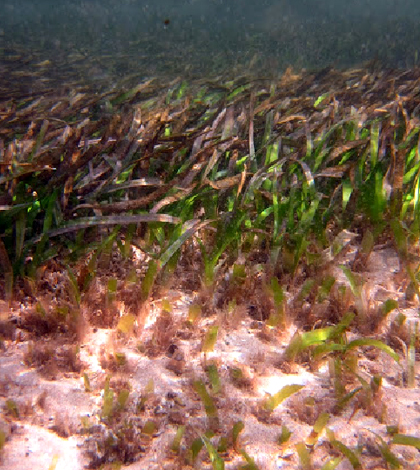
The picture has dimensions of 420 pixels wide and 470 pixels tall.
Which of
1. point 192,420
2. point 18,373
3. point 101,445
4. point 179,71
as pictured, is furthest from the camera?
point 179,71

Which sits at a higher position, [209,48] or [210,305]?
[209,48]

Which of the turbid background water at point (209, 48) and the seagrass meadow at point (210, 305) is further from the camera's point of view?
the turbid background water at point (209, 48)

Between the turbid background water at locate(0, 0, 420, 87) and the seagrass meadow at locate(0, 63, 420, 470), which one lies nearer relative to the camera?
the seagrass meadow at locate(0, 63, 420, 470)

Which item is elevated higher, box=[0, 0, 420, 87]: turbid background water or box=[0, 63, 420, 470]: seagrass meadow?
box=[0, 0, 420, 87]: turbid background water

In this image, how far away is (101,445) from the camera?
1.49 meters

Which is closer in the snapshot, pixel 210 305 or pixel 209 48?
pixel 210 305

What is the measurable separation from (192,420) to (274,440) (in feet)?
1.23

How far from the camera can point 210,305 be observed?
2.18 m

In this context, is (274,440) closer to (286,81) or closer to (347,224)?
(347,224)

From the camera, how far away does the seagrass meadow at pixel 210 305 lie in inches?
60.8

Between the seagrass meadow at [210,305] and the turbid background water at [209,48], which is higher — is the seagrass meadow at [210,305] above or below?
below

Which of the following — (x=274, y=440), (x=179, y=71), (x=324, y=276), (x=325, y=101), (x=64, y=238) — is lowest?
(x=274, y=440)

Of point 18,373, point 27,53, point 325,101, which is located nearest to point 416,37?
point 325,101

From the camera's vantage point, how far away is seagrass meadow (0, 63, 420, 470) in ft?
5.07
